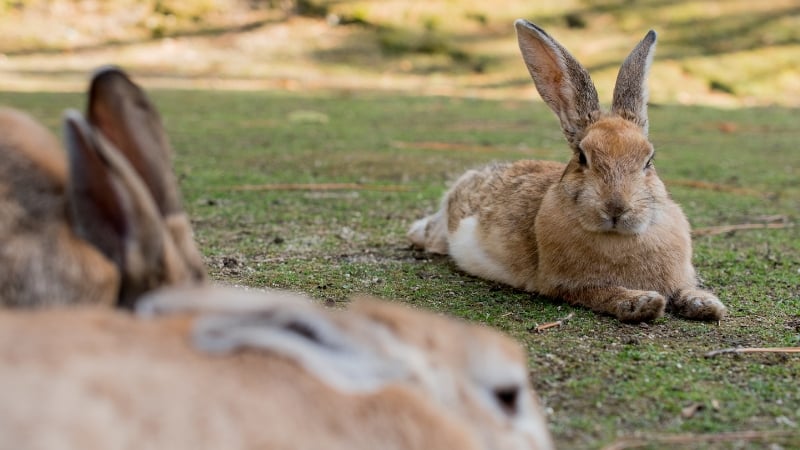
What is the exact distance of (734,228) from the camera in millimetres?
5652

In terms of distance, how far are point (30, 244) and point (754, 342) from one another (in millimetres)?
2449

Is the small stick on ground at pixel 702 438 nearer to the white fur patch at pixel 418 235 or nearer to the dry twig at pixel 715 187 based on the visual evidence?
the white fur patch at pixel 418 235

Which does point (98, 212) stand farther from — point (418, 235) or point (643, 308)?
point (418, 235)

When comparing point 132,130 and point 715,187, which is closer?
point 132,130

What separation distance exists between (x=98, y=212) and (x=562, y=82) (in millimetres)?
2866

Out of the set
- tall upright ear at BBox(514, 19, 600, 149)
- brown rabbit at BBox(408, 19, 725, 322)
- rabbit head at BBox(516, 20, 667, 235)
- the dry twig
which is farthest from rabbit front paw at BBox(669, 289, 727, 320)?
the dry twig

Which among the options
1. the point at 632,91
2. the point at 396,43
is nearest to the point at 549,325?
the point at 632,91

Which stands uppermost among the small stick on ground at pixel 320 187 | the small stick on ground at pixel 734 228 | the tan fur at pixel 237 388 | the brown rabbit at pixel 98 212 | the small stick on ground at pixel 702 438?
the brown rabbit at pixel 98 212

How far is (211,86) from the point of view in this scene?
1227cm

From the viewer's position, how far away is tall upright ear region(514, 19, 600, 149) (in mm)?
4629

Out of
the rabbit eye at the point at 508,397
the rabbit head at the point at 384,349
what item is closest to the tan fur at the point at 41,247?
the rabbit head at the point at 384,349

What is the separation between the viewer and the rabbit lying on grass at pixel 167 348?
1.82 meters

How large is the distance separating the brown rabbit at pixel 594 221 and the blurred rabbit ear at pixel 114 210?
7.24ft

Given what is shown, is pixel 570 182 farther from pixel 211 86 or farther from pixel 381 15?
pixel 381 15
